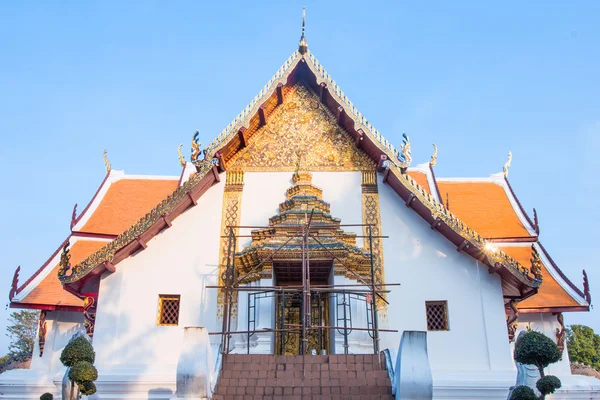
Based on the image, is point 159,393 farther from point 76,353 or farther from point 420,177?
point 420,177

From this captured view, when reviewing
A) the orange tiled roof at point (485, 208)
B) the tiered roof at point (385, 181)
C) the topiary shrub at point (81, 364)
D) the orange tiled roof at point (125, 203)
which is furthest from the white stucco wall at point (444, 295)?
the orange tiled roof at point (125, 203)

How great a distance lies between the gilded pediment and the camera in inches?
363

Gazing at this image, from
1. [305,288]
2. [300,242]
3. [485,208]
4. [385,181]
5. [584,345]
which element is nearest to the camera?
[305,288]

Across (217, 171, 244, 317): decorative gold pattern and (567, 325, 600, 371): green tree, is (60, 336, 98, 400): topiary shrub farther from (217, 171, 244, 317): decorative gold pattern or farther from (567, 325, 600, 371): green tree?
(567, 325, 600, 371): green tree

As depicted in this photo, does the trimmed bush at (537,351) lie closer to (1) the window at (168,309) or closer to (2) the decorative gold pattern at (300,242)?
(2) the decorative gold pattern at (300,242)

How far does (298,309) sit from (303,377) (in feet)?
8.28

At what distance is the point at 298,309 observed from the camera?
30.3ft

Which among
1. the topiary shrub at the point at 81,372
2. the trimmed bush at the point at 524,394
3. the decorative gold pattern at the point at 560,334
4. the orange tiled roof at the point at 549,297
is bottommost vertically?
the trimmed bush at the point at 524,394

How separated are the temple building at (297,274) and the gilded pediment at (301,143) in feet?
0.07

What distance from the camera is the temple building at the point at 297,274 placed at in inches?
313

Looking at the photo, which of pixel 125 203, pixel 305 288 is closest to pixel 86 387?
pixel 305 288

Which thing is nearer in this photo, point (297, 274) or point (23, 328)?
point (297, 274)

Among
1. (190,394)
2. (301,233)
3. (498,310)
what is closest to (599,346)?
(498,310)

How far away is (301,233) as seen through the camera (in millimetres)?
8344
